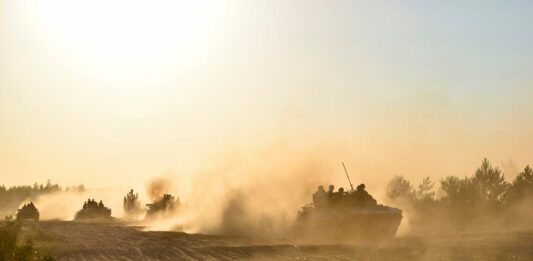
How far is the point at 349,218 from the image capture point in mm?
31641

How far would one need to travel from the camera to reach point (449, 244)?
2545cm

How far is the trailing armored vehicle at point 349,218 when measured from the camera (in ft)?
102

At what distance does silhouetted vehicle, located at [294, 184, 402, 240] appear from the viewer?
3122cm

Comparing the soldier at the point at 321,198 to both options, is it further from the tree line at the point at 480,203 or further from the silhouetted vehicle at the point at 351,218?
the tree line at the point at 480,203

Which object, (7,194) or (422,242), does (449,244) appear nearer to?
(422,242)

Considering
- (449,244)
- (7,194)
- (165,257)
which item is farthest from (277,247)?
(7,194)

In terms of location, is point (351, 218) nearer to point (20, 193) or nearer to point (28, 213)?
point (28, 213)

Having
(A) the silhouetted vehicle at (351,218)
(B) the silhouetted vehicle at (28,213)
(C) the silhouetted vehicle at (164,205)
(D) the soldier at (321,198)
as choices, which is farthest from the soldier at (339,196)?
(B) the silhouetted vehicle at (28,213)

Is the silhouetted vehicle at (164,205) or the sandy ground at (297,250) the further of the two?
the silhouetted vehicle at (164,205)

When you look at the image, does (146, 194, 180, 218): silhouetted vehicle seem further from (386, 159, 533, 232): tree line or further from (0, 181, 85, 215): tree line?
(0, 181, 85, 215): tree line

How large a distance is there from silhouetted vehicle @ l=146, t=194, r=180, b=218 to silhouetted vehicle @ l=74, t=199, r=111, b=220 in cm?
1505

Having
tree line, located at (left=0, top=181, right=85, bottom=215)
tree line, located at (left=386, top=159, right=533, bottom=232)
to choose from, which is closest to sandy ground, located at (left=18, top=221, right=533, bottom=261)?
tree line, located at (left=386, top=159, right=533, bottom=232)

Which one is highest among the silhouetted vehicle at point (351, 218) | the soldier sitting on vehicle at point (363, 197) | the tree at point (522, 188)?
the tree at point (522, 188)

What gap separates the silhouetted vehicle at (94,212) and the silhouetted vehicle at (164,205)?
49.4ft
